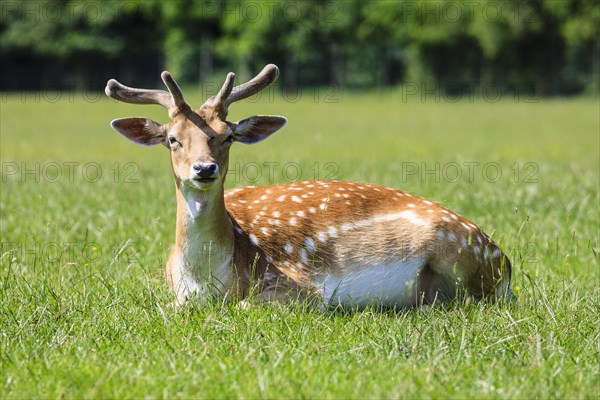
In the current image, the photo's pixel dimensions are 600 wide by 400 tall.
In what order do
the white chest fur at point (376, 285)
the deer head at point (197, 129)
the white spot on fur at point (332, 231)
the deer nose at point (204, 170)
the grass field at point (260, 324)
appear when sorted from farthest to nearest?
1. the white spot on fur at point (332, 231)
2. the white chest fur at point (376, 285)
3. the deer head at point (197, 129)
4. the deer nose at point (204, 170)
5. the grass field at point (260, 324)

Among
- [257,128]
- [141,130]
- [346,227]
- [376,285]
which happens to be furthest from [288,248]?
[141,130]

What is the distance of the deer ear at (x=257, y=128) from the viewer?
14.3 ft

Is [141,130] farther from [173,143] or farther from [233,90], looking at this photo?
[233,90]

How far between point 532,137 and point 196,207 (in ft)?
46.8

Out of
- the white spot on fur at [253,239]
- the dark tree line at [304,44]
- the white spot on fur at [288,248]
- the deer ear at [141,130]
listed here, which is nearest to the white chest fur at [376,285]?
the white spot on fur at [288,248]

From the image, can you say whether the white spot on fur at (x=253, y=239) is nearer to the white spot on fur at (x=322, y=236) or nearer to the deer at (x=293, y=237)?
the deer at (x=293, y=237)

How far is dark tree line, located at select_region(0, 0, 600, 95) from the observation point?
150 ft

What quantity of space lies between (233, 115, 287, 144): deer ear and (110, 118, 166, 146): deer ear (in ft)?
1.23

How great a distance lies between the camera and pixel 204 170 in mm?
3881

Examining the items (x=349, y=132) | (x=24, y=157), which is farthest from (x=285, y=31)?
(x=24, y=157)

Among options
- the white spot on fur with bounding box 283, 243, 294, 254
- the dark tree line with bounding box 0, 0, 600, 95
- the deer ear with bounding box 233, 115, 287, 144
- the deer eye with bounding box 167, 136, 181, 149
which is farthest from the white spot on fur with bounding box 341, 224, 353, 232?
the dark tree line with bounding box 0, 0, 600, 95

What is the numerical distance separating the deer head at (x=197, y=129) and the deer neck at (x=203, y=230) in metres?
0.03

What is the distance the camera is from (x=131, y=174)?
33.0 ft

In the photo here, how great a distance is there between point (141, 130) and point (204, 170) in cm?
60
